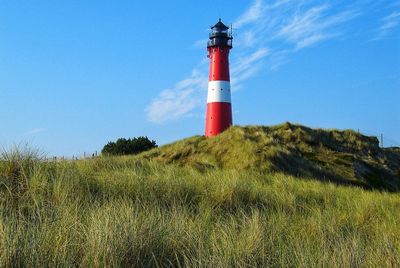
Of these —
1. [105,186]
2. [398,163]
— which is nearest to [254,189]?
[105,186]

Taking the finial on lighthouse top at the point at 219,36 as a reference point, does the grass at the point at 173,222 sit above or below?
below

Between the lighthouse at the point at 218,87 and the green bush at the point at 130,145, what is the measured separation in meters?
3.30

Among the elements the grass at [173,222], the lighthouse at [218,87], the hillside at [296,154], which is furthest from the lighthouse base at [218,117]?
the grass at [173,222]

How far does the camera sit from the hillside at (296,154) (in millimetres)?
14652

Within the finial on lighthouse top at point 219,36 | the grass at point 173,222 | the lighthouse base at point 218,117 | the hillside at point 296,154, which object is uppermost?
the finial on lighthouse top at point 219,36

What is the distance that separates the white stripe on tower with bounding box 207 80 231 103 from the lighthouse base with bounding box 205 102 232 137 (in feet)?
0.89

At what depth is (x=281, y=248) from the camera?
13.5ft

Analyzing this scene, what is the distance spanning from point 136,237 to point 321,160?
1333cm

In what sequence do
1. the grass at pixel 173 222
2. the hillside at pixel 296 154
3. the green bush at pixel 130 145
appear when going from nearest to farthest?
the grass at pixel 173 222
the hillside at pixel 296 154
the green bush at pixel 130 145

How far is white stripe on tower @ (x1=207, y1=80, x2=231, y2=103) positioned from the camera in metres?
25.5

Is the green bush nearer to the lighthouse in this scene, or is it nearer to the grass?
the lighthouse

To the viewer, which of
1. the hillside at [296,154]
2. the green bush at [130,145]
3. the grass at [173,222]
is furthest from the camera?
the green bush at [130,145]

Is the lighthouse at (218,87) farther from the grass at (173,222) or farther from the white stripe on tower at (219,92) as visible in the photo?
the grass at (173,222)

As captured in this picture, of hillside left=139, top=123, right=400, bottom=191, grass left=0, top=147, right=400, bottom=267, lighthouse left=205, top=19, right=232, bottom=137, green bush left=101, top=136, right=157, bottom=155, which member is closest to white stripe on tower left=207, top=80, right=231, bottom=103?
lighthouse left=205, top=19, right=232, bottom=137
